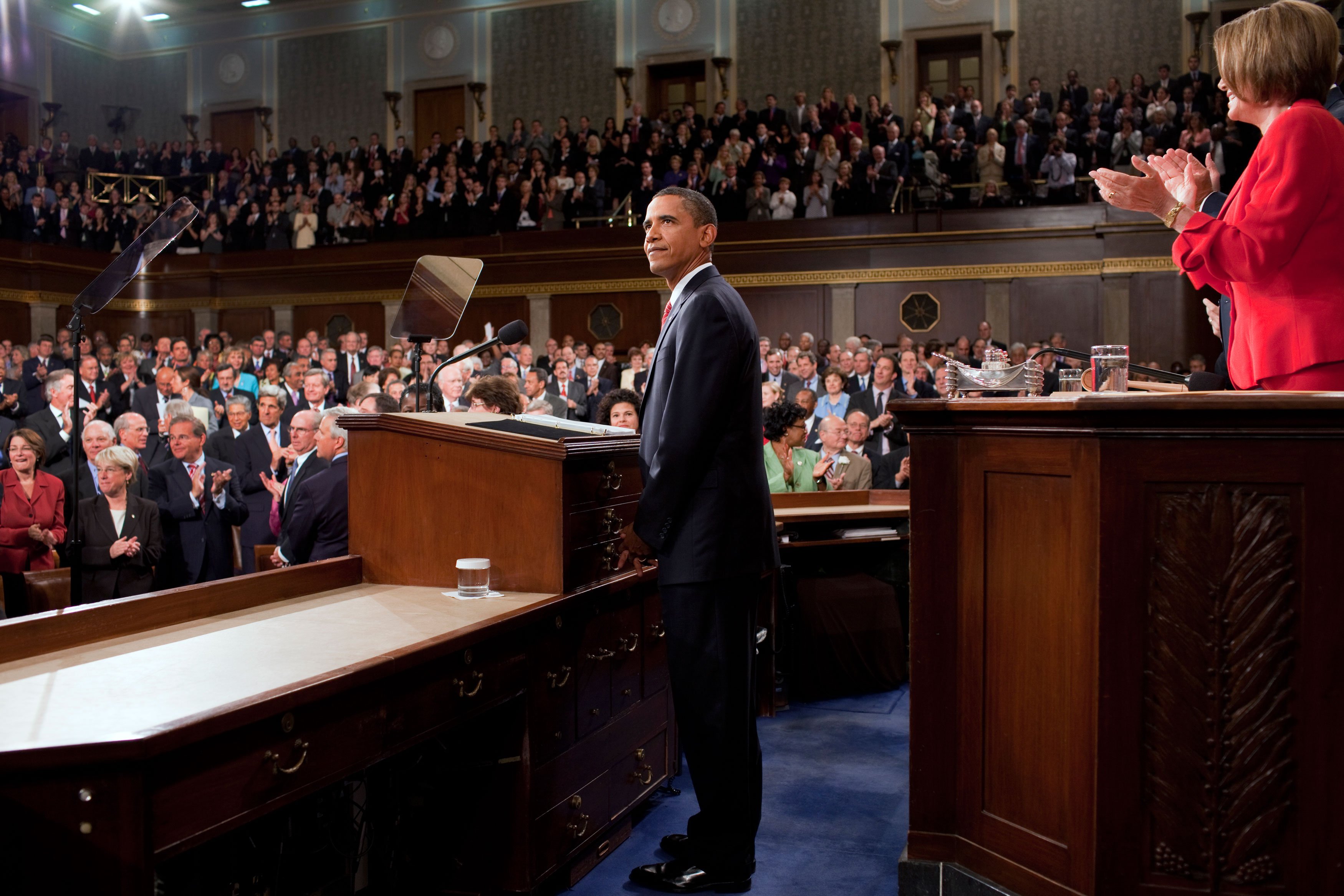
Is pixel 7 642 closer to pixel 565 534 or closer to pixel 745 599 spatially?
pixel 565 534

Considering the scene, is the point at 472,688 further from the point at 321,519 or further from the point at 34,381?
the point at 34,381

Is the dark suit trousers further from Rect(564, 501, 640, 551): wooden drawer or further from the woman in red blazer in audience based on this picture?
the woman in red blazer in audience

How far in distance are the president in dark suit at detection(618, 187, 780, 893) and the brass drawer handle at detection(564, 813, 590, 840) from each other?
0.63 feet

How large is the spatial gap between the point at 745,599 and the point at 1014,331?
9.97m

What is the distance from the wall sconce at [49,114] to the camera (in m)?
17.8

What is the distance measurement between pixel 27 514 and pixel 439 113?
1413 centimetres

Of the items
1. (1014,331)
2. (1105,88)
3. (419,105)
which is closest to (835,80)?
(1105,88)

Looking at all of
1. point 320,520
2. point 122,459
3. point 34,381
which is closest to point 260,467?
point 122,459

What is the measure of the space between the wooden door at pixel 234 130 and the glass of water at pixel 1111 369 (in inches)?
728

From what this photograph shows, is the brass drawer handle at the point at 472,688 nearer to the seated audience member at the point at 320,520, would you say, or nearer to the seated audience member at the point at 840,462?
the seated audience member at the point at 320,520

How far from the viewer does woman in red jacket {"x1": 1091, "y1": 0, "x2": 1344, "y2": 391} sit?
5.86 feet

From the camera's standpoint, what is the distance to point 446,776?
2527mm

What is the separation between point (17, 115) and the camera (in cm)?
1800

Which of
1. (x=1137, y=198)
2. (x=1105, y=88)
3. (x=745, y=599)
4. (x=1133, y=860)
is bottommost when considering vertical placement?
(x=1133, y=860)
